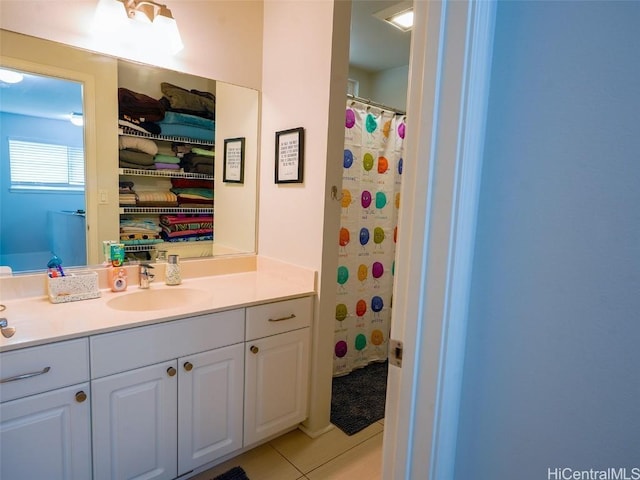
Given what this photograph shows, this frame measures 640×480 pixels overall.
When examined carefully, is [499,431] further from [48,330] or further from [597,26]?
[48,330]

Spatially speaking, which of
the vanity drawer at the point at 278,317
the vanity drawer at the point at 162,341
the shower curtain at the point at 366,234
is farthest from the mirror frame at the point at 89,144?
the shower curtain at the point at 366,234

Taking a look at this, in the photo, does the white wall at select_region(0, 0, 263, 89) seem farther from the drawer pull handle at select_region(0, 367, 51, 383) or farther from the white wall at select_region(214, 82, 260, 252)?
the drawer pull handle at select_region(0, 367, 51, 383)

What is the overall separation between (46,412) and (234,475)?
2.82 ft

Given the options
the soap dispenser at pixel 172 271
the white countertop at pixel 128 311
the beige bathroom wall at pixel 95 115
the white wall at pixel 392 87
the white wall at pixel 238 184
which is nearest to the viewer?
the white countertop at pixel 128 311

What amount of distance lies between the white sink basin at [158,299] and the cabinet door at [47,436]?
47 cm

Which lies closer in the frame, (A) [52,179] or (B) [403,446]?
(B) [403,446]

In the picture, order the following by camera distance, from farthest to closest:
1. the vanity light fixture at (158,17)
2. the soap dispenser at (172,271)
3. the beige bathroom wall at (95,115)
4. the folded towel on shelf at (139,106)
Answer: the soap dispenser at (172,271), the folded towel on shelf at (139,106), the vanity light fixture at (158,17), the beige bathroom wall at (95,115)

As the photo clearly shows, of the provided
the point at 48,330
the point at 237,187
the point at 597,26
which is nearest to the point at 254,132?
the point at 237,187

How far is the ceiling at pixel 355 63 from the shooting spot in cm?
146

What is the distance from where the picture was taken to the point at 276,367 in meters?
1.78

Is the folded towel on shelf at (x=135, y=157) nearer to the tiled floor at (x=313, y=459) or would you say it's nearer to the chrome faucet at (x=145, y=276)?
the chrome faucet at (x=145, y=276)

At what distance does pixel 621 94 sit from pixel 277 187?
5.43ft

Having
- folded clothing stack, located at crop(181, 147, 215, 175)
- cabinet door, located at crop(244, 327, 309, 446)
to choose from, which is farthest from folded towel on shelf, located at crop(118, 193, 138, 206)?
cabinet door, located at crop(244, 327, 309, 446)

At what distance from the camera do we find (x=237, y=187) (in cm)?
219
